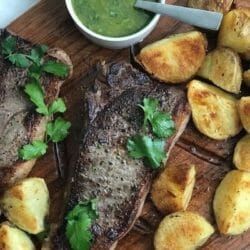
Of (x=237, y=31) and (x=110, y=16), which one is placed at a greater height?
(x=110, y=16)

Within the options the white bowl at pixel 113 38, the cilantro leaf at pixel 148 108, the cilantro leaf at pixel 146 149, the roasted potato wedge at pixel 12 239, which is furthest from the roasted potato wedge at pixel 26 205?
the white bowl at pixel 113 38

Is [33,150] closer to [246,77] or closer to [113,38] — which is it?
[113,38]

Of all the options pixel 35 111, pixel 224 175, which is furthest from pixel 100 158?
pixel 224 175

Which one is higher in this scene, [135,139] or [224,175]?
[135,139]

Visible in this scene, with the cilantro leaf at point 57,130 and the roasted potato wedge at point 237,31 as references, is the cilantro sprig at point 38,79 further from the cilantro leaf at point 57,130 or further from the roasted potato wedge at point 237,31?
the roasted potato wedge at point 237,31

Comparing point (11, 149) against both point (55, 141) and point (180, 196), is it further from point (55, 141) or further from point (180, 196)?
point (180, 196)

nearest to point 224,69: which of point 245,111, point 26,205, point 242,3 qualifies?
point 245,111

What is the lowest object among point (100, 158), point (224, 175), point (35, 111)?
point (224, 175)
